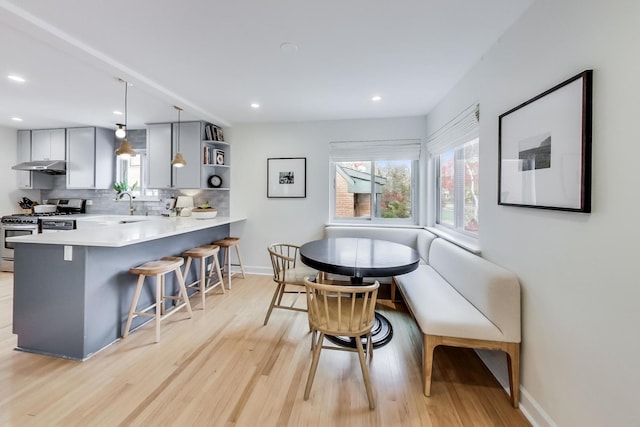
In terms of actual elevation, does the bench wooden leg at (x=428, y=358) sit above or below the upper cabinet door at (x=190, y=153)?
below

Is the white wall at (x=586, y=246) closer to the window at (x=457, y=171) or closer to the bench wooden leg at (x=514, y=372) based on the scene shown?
the bench wooden leg at (x=514, y=372)

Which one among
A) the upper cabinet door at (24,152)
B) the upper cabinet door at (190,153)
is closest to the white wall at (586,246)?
the upper cabinet door at (190,153)

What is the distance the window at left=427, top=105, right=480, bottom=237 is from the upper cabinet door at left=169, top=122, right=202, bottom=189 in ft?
11.2

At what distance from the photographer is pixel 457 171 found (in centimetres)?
304

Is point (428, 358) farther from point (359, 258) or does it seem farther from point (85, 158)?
point (85, 158)

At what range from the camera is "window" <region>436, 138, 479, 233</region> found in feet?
8.70

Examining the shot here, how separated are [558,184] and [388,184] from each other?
2729mm

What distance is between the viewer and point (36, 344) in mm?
2164

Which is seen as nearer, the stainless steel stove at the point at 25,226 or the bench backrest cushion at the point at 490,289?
the bench backrest cushion at the point at 490,289

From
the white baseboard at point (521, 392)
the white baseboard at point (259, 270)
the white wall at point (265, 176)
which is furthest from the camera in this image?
the white baseboard at point (259, 270)

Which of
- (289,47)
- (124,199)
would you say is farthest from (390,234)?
(124,199)

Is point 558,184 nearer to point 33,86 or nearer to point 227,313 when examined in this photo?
point 227,313

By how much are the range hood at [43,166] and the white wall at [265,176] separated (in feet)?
9.60

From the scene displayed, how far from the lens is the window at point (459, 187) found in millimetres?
2652
